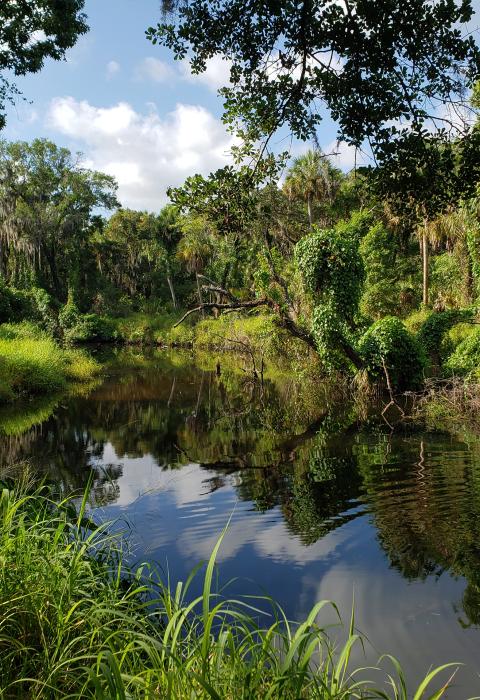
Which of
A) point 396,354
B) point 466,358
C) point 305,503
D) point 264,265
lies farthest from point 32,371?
point 466,358

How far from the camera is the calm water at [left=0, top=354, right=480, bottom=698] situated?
16.4ft

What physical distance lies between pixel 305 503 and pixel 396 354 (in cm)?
930

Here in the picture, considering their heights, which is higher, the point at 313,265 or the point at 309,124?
the point at 313,265

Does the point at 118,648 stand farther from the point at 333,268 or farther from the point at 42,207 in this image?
the point at 42,207

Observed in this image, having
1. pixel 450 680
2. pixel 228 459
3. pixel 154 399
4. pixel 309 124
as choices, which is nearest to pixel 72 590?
pixel 450 680

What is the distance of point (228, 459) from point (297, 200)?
29.9 metres

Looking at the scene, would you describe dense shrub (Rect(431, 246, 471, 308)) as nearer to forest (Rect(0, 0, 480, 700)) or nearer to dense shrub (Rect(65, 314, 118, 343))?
forest (Rect(0, 0, 480, 700))

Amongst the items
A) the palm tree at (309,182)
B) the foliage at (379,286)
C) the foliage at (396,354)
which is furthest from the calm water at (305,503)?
the palm tree at (309,182)

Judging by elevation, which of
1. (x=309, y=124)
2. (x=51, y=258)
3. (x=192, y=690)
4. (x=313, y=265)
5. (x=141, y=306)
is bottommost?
(x=192, y=690)

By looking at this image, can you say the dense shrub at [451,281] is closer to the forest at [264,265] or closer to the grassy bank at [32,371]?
the forest at [264,265]

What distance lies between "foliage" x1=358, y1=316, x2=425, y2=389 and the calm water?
203cm

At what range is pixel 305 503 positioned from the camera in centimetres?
791

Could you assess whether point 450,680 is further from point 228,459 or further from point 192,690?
point 228,459

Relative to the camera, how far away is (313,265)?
55.2 feet
